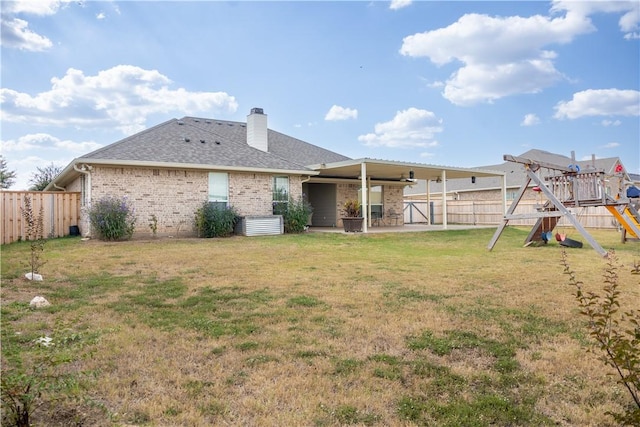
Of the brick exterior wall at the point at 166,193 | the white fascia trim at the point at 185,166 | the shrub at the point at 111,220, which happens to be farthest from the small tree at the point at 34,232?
the brick exterior wall at the point at 166,193

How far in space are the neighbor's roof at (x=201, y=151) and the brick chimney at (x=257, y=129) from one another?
464mm

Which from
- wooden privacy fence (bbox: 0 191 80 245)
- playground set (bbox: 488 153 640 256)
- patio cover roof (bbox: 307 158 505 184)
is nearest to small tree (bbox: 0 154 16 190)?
wooden privacy fence (bbox: 0 191 80 245)

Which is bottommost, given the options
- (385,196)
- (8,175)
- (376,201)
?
(376,201)

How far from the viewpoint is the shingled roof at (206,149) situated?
1425cm

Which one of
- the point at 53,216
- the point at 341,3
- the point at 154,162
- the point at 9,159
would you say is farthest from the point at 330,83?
the point at 9,159

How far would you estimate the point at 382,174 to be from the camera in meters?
21.1

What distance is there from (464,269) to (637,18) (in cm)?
1024

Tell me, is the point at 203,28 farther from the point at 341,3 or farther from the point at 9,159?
the point at 9,159

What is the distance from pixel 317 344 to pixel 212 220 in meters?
11.5

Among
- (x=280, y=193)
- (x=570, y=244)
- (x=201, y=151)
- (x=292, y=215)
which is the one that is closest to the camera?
(x=570, y=244)

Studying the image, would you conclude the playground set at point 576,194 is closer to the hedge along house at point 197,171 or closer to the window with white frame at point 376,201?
the hedge along house at point 197,171

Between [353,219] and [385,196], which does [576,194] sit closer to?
[353,219]

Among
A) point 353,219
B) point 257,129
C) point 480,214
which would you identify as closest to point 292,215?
point 353,219

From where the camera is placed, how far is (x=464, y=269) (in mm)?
7957
